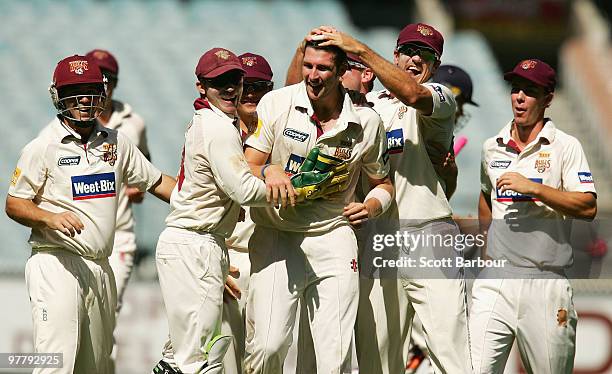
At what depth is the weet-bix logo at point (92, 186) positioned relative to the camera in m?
6.58

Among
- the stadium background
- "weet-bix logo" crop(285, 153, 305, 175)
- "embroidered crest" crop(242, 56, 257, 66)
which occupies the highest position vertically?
the stadium background

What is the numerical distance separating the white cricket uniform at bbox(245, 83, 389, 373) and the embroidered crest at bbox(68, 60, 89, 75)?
109 cm

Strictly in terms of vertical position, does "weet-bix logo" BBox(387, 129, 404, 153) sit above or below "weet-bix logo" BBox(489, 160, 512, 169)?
above

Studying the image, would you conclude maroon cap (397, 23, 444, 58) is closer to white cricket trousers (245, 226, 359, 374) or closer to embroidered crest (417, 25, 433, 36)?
embroidered crest (417, 25, 433, 36)

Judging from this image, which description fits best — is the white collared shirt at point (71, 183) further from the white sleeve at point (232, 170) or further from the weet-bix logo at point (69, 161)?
the white sleeve at point (232, 170)

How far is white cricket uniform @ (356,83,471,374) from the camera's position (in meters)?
6.88

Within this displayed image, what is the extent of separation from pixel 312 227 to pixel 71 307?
1505 mm

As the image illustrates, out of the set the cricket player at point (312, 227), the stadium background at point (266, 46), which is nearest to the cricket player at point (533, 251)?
the cricket player at point (312, 227)

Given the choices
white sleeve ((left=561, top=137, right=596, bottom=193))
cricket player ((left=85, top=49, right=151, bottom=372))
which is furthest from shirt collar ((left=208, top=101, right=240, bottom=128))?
cricket player ((left=85, top=49, right=151, bottom=372))

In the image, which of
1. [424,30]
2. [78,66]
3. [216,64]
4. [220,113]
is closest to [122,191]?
[78,66]

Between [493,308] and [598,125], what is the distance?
35.9ft

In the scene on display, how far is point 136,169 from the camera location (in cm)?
695

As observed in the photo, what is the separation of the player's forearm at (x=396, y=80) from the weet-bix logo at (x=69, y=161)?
182 cm

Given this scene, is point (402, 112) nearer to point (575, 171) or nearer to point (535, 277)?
point (575, 171)
